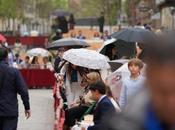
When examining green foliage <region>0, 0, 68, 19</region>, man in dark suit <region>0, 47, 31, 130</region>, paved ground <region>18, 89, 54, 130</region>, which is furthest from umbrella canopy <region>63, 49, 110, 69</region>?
green foliage <region>0, 0, 68, 19</region>

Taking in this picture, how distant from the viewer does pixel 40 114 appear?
16.8 m

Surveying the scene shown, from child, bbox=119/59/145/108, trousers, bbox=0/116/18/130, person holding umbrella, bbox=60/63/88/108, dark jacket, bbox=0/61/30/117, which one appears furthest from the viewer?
person holding umbrella, bbox=60/63/88/108

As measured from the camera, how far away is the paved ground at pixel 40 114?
14570mm

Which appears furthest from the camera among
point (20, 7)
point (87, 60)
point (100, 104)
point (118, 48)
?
point (20, 7)

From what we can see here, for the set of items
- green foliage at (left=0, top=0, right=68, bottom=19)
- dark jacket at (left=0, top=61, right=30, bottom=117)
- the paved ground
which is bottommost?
the paved ground

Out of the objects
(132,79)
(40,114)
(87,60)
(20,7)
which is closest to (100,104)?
(132,79)

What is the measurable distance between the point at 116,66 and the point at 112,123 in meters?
10.0

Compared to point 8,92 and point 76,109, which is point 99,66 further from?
point 8,92

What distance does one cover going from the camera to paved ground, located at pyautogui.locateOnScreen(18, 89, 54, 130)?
14570mm

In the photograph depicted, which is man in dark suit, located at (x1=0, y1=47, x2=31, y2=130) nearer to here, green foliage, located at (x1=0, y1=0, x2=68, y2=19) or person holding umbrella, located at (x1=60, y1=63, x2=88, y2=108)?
person holding umbrella, located at (x1=60, y1=63, x2=88, y2=108)

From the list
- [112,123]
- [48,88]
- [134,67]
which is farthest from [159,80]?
[48,88]

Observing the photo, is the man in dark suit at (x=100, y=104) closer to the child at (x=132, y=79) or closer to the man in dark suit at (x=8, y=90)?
the child at (x=132, y=79)

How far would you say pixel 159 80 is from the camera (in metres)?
1.68

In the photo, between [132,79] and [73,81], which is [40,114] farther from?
[132,79]
